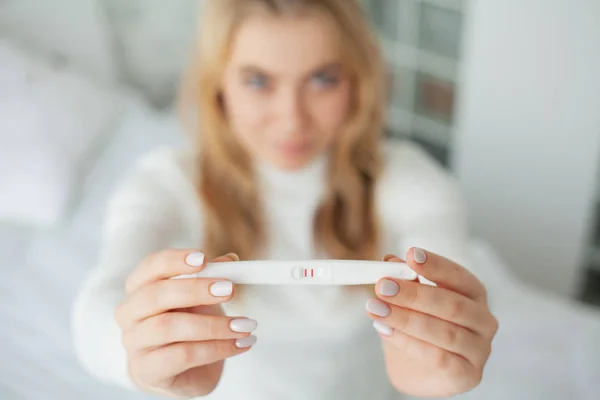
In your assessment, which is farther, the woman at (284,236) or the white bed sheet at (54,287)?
the white bed sheet at (54,287)

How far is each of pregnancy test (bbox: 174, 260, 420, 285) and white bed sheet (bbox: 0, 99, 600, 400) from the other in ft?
0.71

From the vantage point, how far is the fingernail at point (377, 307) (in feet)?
1.42

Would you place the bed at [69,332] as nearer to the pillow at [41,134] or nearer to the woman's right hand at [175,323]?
the pillow at [41,134]

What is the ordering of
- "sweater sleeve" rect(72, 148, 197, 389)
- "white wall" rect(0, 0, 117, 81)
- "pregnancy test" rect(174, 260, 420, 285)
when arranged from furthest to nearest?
"white wall" rect(0, 0, 117, 81) → "sweater sleeve" rect(72, 148, 197, 389) → "pregnancy test" rect(174, 260, 420, 285)

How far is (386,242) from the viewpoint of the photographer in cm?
70

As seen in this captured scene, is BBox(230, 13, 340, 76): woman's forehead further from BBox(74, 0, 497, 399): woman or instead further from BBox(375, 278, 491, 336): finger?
BBox(375, 278, 491, 336): finger

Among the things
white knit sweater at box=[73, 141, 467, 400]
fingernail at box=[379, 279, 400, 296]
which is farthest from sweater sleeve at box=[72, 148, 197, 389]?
fingernail at box=[379, 279, 400, 296]

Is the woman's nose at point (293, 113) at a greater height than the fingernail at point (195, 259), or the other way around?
the woman's nose at point (293, 113)

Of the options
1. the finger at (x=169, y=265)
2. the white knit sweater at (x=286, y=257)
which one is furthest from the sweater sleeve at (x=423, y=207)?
the finger at (x=169, y=265)

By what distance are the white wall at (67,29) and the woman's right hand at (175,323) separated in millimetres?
712

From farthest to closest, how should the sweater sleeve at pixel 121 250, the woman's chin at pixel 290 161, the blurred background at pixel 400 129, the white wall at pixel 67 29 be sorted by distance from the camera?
1. the white wall at pixel 67 29
2. the blurred background at pixel 400 129
3. the woman's chin at pixel 290 161
4. the sweater sleeve at pixel 121 250

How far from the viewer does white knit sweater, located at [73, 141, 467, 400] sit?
0.58 meters

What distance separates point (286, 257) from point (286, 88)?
0.53ft

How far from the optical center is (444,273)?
1.50 ft
